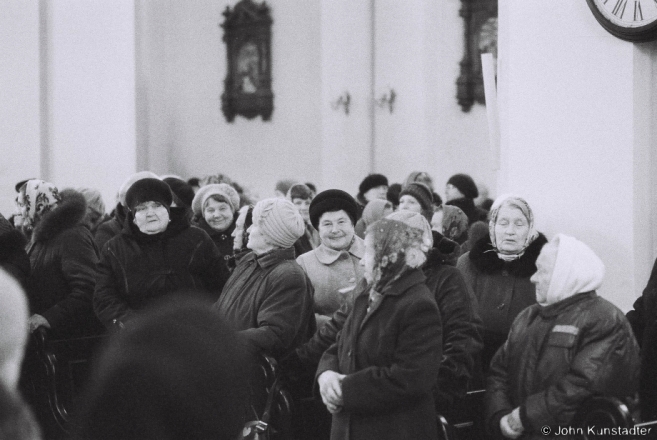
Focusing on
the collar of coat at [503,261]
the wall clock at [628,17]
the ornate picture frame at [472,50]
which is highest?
the ornate picture frame at [472,50]

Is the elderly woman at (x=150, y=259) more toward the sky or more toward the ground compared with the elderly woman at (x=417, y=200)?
more toward the ground

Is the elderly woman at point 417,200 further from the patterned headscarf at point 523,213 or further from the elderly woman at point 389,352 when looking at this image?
the elderly woman at point 389,352

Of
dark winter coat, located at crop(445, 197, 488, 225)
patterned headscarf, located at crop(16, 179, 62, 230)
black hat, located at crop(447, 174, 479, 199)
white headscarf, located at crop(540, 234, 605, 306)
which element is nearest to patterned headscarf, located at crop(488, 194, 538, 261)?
white headscarf, located at crop(540, 234, 605, 306)

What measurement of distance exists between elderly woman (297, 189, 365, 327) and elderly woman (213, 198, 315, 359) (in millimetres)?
393

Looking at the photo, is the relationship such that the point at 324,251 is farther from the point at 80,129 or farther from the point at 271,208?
the point at 80,129

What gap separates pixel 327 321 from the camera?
4.91m

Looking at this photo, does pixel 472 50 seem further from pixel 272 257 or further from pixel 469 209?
pixel 272 257

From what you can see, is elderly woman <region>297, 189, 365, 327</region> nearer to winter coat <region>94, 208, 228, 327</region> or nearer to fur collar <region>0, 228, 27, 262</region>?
winter coat <region>94, 208, 228, 327</region>

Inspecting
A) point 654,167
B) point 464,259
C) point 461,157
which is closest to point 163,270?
point 464,259

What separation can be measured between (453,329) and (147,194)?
2235 mm

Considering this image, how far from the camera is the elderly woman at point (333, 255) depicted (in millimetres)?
Result: 5625

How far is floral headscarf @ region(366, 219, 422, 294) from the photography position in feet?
13.3

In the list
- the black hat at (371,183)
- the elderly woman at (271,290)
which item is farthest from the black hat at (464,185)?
the elderly woman at (271,290)

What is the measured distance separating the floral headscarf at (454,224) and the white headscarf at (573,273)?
312cm
